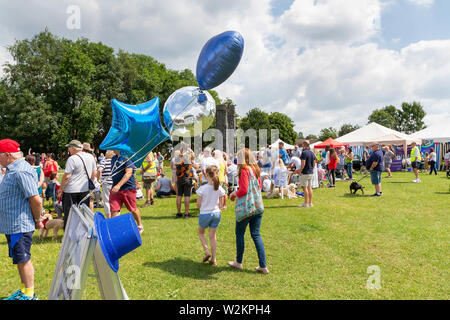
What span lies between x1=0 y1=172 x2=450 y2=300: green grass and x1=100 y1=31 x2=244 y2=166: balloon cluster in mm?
1604

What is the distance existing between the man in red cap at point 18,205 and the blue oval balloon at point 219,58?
245cm

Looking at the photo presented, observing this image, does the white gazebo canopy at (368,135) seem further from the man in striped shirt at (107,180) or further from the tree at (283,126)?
the tree at (283,126)

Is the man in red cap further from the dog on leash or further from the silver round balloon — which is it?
the dog on leash

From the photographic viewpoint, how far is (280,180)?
31.7 ft

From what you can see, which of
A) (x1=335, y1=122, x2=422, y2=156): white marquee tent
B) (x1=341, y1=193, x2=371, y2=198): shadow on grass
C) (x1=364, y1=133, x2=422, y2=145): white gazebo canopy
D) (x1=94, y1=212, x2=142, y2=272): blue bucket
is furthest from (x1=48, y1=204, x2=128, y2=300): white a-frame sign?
(x1=335, y1=122, x2=422, y2=156): white marquee tent

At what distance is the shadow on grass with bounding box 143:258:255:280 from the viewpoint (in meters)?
3.85

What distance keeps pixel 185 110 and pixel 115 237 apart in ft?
8.28

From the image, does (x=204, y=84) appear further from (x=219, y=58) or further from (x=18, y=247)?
(x=18, y=247)

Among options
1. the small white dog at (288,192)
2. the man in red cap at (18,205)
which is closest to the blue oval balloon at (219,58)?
the man in red cap at (18,205)

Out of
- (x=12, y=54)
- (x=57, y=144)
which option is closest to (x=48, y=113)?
(x=57, y=144)

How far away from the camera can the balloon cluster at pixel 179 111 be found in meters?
3.53
